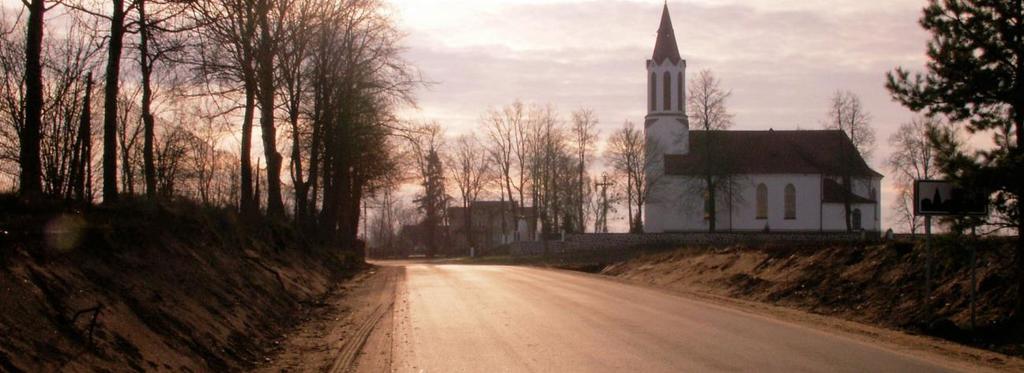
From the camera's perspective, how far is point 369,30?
125ft

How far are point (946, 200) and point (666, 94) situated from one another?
72.4 m

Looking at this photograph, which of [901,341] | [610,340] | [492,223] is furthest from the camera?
[492,223]

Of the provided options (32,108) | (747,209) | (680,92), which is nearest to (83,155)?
(32,108)

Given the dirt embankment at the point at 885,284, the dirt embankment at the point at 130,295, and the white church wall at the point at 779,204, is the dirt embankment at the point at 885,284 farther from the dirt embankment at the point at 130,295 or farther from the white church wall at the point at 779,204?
the white church wall at the point at 779,204

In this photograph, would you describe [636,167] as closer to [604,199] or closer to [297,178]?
[604,199]

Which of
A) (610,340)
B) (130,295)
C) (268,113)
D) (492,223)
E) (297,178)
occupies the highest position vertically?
(268,113)

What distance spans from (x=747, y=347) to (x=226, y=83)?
22366 millimetres

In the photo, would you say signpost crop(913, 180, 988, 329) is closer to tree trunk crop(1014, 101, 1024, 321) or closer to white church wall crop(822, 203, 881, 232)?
tree trunk crop(1014, 101, 1024, 321)

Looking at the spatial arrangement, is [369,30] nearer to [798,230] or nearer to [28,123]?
[28,123]

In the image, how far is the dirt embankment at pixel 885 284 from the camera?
49.8 feet

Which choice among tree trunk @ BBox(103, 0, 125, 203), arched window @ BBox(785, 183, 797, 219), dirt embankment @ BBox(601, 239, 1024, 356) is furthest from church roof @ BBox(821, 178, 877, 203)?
tree trunk @ BBox(103, 0, 125, 203)

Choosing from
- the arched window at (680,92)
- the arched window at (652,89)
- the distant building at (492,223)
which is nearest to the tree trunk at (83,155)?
the distant building at (492,223)

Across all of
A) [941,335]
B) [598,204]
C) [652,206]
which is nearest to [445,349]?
[941,335]

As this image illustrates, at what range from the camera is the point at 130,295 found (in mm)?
11578
